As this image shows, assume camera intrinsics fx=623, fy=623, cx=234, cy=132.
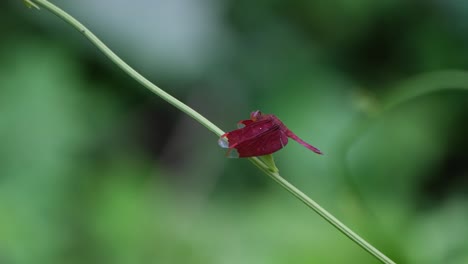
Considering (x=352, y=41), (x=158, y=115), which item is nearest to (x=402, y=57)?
(x=352, y=41)

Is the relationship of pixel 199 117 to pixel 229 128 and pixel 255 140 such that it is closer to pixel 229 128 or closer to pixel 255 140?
pixel 255 140

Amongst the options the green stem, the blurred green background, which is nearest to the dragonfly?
the green stem

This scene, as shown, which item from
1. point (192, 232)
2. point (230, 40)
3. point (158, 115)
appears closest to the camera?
point (192, 232)

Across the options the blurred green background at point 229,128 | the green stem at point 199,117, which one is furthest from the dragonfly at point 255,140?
the blurred green background at point 229,128

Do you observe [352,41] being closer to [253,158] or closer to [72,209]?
[72,209]

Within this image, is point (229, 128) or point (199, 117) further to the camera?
point (229, 128)

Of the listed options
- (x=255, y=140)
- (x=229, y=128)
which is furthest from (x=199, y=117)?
(x=229, y=128)

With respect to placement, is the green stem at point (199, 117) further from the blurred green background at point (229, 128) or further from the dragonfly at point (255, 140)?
the blurred green background at point (229, 128)
